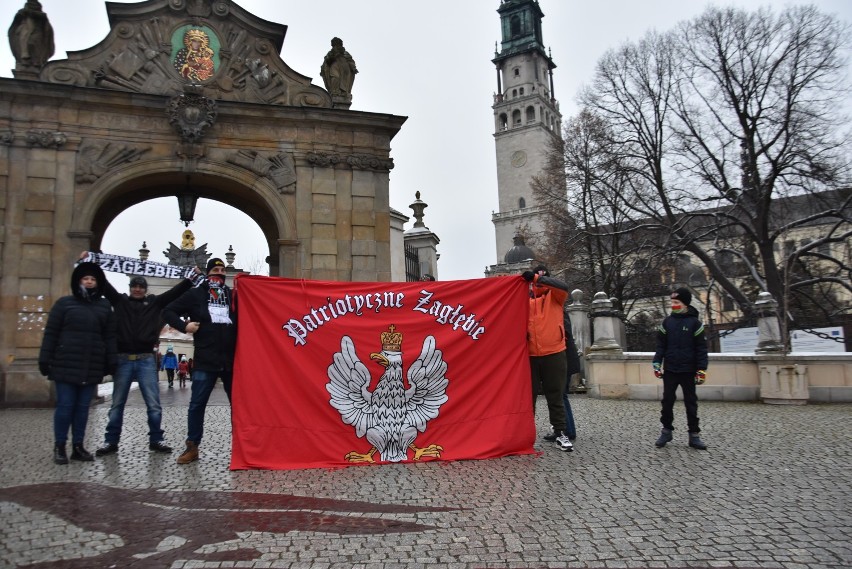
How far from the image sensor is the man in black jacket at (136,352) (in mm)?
6973

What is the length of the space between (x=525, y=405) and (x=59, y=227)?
40.9ft

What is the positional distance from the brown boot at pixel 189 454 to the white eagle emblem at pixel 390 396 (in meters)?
1.48

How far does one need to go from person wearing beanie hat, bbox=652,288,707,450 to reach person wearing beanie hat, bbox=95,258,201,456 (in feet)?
18.4

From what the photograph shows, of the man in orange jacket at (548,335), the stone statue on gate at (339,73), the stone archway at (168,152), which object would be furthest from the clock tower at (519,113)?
the man in orange jacket at (548,335)

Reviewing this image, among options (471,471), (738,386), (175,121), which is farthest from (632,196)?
(471,471)

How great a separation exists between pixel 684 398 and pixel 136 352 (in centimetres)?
629

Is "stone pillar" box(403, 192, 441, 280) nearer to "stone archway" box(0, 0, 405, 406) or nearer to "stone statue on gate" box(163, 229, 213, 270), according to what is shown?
"stone archway" box(0, 0, 405, 406)

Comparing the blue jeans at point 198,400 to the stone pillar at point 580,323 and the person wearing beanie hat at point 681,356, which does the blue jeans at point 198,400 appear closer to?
the person wearing beanie hat at point 681,356

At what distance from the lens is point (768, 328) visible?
43.3 feet

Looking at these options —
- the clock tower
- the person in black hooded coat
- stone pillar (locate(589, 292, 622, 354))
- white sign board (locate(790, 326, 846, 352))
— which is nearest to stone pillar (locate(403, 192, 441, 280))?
stone pillar (locate(589, 292, 622, 354))

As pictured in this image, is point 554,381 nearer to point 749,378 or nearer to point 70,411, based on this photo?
point 70,411

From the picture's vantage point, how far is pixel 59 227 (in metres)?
14.5

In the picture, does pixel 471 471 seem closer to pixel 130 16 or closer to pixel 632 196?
pixel 130 16

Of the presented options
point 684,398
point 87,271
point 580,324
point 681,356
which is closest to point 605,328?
point 580,324
